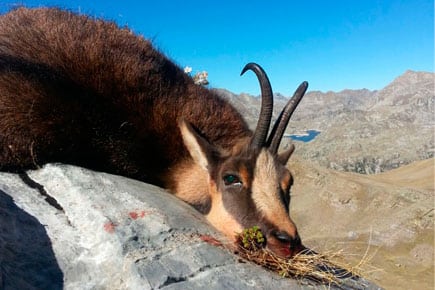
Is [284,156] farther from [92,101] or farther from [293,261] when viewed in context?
[92,101]

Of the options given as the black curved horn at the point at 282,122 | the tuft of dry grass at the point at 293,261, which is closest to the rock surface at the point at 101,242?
the tuft of dry grass at the point at 293,261

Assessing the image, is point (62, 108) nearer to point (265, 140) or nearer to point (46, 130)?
point (46, 130)

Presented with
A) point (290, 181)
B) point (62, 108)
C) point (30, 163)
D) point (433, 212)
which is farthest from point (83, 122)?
point (433, 212)

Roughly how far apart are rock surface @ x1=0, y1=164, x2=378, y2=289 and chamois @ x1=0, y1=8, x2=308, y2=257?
0.86m

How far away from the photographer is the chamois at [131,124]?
23.7ft

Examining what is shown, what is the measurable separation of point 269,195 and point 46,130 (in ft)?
13.2

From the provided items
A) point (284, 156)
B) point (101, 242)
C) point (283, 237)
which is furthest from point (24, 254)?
point (284, 156)

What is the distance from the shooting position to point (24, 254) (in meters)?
4.73

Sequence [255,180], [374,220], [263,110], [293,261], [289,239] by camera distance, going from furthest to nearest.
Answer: [374,220]
[263,110]
[255,180]
[289,239]
[293,261]

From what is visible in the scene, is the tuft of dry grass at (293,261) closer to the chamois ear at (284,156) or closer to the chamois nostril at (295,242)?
the chamois nostril at (295,242)

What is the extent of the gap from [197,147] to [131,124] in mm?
1381

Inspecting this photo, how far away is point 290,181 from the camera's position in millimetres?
8172

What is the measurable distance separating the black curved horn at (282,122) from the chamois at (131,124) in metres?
0.02

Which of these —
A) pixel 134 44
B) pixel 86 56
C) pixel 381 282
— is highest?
pixel 134 44
